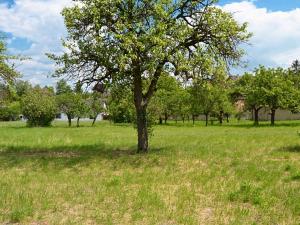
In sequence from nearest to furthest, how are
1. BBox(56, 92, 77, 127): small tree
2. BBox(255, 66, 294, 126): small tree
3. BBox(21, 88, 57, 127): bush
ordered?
BBox(255, 66, 294, 126): small tree, BBox(21, 88, 57, 127): bush, BBox(56, 92, 77, 127): small tree

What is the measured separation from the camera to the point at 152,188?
14422 millimetres

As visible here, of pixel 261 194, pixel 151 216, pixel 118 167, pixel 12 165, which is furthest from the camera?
pixel 12 165

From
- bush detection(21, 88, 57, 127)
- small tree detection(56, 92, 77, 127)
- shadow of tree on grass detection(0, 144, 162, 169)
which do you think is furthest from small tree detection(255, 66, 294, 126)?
shadow of tree on grass detection(0, 144, 162, 169)

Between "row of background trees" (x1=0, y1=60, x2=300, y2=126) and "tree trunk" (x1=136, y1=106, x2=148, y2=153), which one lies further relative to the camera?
"row of background trees" (x1=0, y1=60, x2=300, y2=126)

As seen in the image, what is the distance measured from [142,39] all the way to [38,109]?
6613 centimetres

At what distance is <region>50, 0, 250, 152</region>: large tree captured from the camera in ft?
65.7

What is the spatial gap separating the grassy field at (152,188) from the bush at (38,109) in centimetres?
6027

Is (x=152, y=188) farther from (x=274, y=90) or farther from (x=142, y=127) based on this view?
(x=274, y=90)

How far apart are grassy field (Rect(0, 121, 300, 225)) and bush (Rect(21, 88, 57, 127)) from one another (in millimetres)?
60273

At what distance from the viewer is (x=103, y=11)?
20922 mm

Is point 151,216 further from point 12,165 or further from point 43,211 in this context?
point 12,165

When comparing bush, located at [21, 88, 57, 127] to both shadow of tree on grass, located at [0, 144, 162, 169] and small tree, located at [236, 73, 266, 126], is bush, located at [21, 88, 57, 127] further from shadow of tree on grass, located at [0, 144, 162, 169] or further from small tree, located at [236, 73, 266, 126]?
shadow of tree on grass, located at [0, 144, 162, 169]

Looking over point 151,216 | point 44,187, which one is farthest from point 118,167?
point 151,216

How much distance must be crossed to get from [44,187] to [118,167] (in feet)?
15.6
